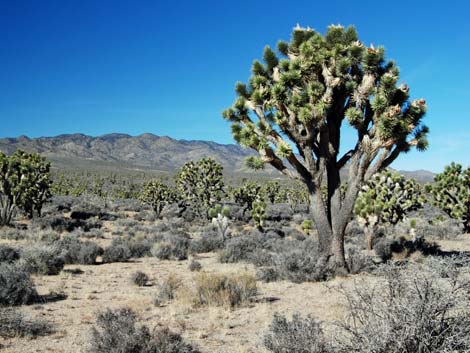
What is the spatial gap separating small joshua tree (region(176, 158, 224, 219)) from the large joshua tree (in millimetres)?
18497

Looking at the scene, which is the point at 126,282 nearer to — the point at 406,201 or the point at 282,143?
the point at 282,143

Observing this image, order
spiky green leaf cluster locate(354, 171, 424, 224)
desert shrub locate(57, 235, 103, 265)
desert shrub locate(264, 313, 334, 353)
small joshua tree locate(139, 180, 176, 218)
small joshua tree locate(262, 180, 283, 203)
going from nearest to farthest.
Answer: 1. desert shrub locate(264, 313, 334, 353)
2. desert shrub locate(57, 235, 103, 265)
3. spiky green leaf cluster locate(354, 171, 424, 224)
4. small joshua tree locate(139, 180, 176, 218)
5. small joshua tree locate(262, 180, 283, 203)

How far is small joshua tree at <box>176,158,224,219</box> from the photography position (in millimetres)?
29562

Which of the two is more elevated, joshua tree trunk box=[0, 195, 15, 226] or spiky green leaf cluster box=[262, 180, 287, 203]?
spiky green leaf cluster box=[262, 180, 287, 203]

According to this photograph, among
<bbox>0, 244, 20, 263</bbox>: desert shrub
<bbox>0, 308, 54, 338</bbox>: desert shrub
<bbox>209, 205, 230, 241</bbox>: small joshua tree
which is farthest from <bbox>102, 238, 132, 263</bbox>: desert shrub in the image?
<bbox>0, 308, 54, 338</bbox>: desert shrub

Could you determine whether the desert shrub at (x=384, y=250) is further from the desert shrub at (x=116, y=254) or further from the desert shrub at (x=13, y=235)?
the desert shrub at (x=13, y=235)

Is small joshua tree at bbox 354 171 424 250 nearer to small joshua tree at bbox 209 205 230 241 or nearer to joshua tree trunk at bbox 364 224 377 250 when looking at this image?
joshua tree trunk at bbox 364 224 377 250

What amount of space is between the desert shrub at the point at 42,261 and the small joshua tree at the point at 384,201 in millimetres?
11457

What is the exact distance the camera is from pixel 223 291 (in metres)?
8.13

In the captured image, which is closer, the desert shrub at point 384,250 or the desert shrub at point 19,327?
the desert shrub at point 19,327

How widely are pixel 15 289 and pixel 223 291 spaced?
405 centimetres

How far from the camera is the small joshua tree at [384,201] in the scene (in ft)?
53.8

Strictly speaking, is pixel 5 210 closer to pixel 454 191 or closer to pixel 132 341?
pixel 132 341

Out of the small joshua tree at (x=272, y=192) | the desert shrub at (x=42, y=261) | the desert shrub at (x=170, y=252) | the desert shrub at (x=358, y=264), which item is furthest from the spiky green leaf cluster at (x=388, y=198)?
the small joshua tree at (x=272, y=192)
